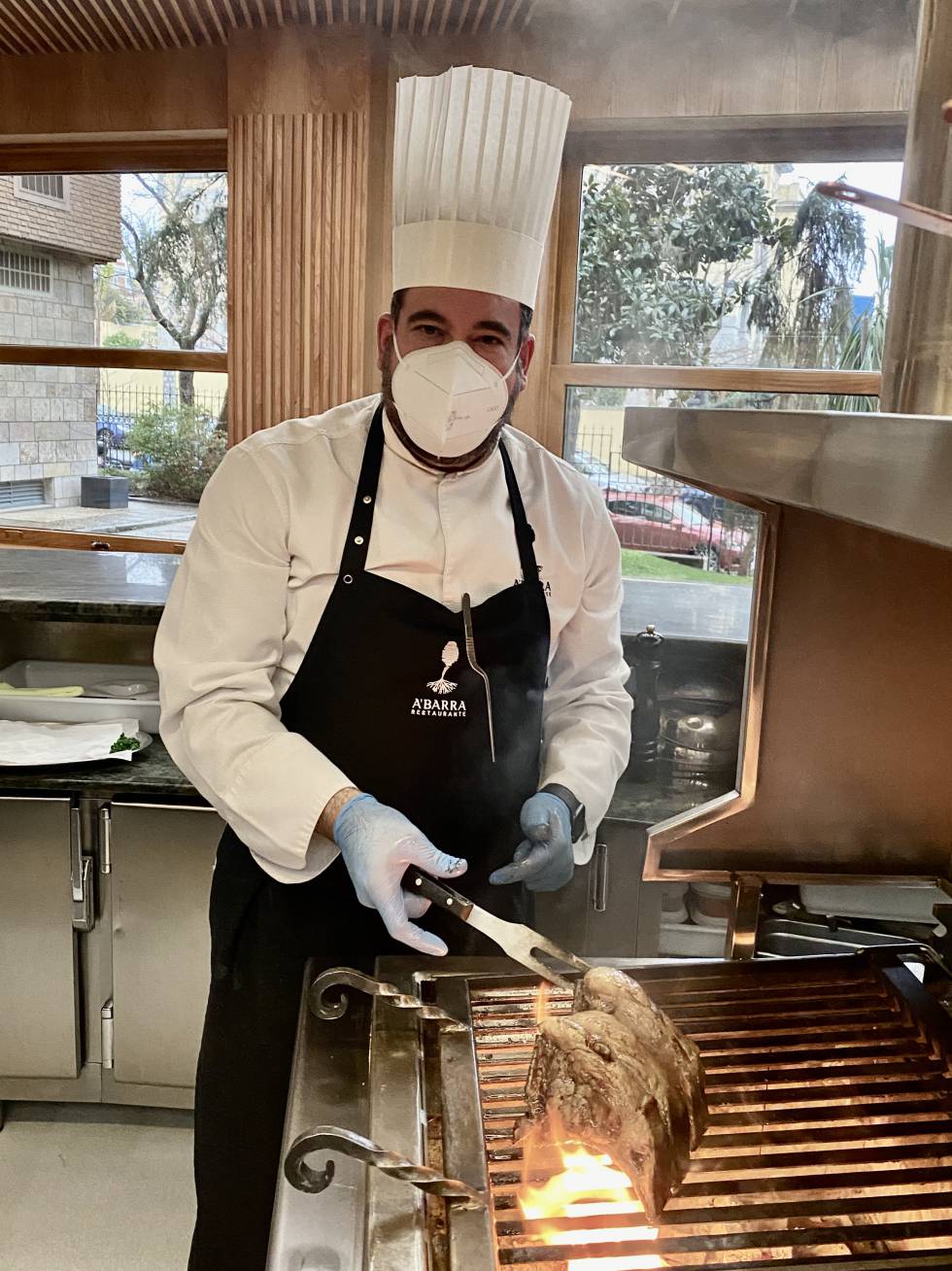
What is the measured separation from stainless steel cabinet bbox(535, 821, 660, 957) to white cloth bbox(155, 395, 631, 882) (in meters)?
0.55

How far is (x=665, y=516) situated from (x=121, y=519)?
2.13 metres

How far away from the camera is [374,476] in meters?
1.62

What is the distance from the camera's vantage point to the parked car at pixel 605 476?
3684mm

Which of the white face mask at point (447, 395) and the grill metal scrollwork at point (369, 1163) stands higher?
the white face mask at point (447, 395)

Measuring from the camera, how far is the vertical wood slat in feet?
11.5

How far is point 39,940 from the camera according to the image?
238 cm

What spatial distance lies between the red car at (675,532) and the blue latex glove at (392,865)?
2.51 meters

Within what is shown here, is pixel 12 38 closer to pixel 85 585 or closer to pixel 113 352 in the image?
pixel 113 352

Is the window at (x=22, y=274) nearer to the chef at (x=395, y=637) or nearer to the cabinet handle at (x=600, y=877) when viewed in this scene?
the chef at (x=395, y=637)

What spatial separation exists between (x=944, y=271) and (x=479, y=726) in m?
0.91

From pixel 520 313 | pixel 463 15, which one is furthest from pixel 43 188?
pixel 520 313

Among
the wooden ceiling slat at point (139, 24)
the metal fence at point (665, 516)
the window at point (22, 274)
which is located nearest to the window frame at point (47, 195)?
the window at point (22, 274)

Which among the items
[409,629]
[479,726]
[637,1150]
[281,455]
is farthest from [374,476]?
[637,1150]

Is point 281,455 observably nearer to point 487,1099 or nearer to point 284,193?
point 487,1099
